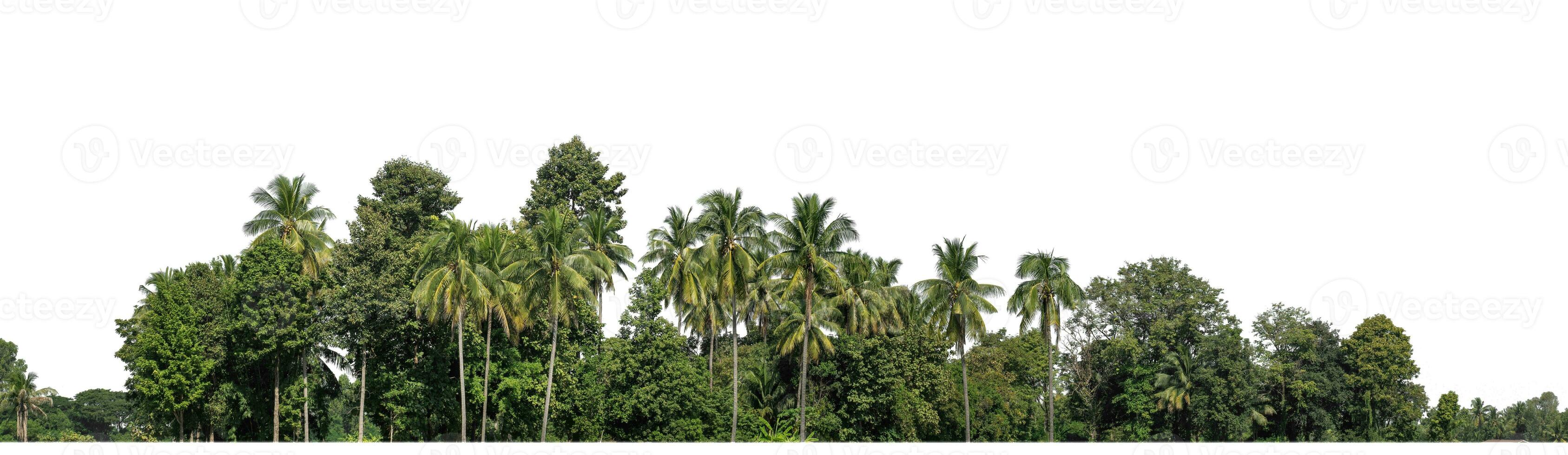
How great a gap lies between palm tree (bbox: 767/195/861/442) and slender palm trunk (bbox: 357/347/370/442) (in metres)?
18.3

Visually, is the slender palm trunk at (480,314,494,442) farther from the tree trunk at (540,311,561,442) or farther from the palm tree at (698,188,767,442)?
the palm tree at (698,188,767,442)

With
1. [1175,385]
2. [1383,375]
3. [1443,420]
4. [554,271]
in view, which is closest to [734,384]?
[554,271]

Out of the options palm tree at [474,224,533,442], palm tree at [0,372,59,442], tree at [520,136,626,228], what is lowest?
palm tree at [0,372,59,442]

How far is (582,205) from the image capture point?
61.7 m

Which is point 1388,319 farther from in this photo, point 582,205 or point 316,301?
point 316,301

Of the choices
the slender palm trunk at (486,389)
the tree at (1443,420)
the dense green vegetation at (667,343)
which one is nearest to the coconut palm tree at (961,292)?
the dense green vegetation at (667,343)

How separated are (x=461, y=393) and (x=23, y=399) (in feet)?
206

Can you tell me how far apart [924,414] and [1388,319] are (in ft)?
102

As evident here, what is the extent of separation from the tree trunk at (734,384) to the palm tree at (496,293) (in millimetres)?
8938

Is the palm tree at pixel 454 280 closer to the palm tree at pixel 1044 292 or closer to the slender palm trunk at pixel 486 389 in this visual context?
the slender palm trunk at pixel 486 389

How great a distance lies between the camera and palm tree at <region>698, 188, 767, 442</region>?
47.6 metres

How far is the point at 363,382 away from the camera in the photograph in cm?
4859

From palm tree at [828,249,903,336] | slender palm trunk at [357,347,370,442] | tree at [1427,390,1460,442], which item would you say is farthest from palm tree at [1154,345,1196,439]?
slender palm trunk at [357,347,370,442]
